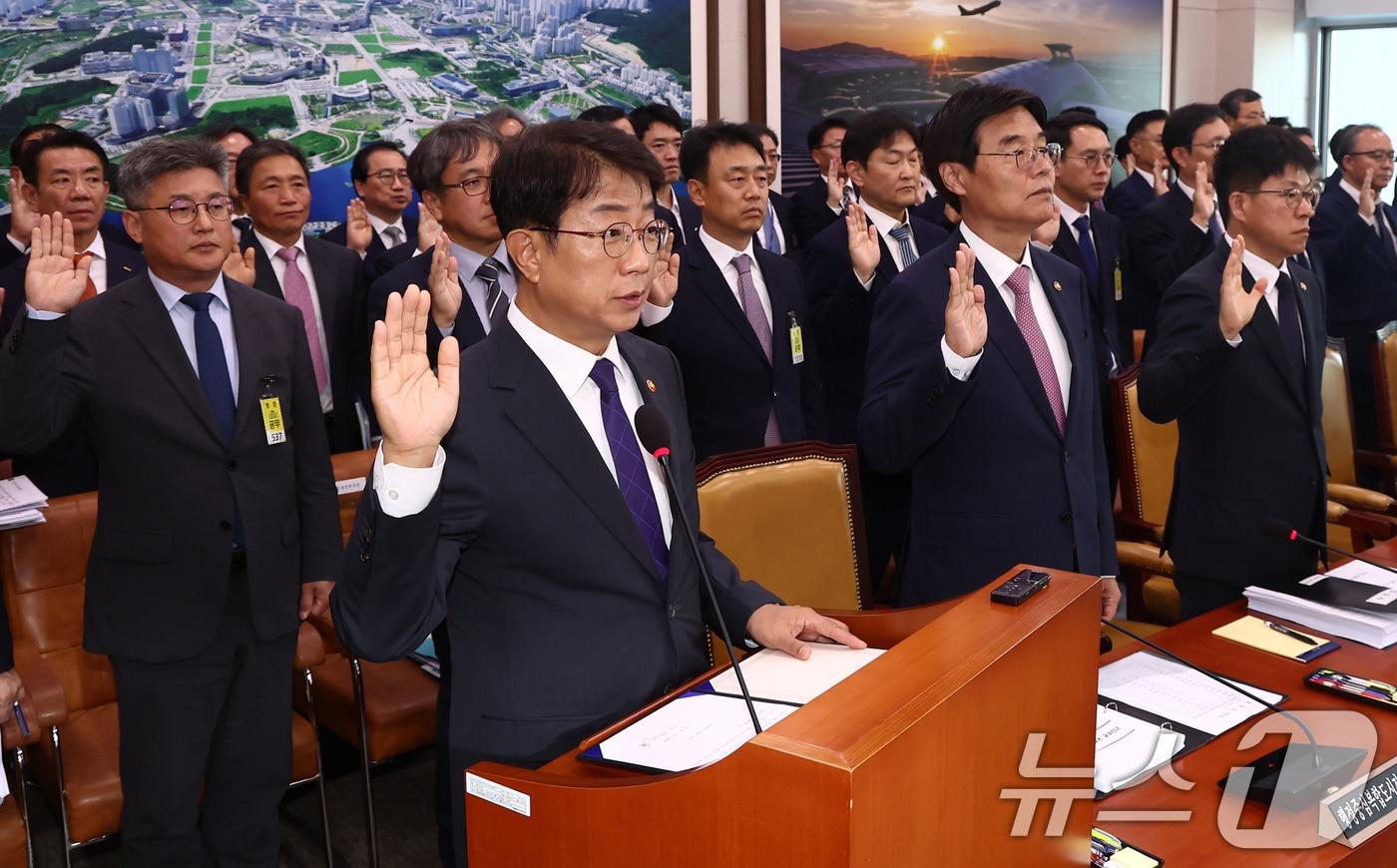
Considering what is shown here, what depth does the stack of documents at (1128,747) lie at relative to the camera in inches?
67.5

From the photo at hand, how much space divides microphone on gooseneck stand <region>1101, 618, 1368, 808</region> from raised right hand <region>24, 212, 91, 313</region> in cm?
188

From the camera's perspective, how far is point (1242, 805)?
1630 millimetres

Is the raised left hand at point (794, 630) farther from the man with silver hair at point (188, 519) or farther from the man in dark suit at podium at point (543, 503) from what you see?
the man with silver hair at point (188, 519)

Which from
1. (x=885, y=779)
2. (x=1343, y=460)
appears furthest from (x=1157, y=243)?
(x=885, y=779)

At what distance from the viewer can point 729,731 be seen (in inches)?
53.1

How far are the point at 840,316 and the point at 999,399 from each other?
63.2 inches

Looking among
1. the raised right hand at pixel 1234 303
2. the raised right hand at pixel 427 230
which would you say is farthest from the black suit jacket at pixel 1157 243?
the raised right hand at pixel 427 230

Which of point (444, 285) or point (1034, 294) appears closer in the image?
point (1034, 294)

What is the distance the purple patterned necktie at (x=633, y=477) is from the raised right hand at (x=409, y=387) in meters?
0.29

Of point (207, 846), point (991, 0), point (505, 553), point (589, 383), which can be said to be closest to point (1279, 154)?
point (589, 383)

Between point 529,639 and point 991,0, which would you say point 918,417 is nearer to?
point 529,639

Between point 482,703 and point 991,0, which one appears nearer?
point 482,703

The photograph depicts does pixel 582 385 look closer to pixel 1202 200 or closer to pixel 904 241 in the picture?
pixel 904 241

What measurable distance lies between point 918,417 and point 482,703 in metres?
1.06
